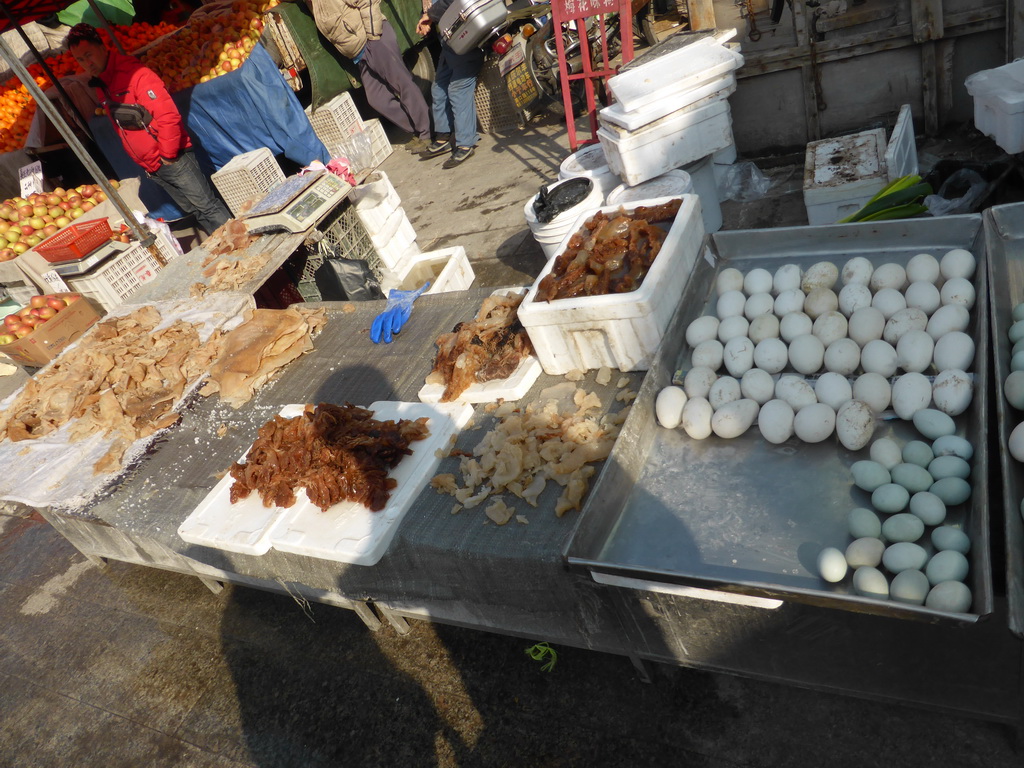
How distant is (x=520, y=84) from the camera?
8.44 metres

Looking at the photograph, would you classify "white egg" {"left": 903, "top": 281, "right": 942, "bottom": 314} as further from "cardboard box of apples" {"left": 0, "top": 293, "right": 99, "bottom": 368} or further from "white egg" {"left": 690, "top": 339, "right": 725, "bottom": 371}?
"cardboard box of apples" {"left": 0, "top": 293, "right": 99, "bottom": 368}

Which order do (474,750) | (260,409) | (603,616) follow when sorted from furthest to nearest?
(260,409) → (474,750) → (603,616)

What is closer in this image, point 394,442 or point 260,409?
point 394,442

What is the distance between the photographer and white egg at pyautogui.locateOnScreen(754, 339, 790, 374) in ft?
9.54

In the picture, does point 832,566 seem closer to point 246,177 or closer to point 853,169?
point 853,169

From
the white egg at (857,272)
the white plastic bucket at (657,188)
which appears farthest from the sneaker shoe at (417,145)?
the white egg at (857,272)

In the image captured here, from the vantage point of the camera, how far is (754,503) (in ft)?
8.18

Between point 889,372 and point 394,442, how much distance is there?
88.6 inches

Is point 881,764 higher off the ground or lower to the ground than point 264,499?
lower

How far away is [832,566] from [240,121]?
9020mm

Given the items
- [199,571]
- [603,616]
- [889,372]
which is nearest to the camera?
[603,616]

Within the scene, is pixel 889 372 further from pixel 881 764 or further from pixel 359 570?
pixel 359 570

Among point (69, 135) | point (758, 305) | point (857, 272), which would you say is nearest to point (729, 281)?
point (758, 305)

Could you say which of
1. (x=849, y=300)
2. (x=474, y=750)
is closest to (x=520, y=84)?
(x=849, y=300)
